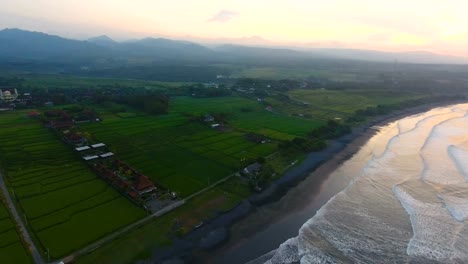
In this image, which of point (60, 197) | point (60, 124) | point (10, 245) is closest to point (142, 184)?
point (60, 197)

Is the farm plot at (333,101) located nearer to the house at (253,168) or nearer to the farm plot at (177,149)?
the farm plot at (177,149)

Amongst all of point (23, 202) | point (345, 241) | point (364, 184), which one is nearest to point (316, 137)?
point (364, 184)

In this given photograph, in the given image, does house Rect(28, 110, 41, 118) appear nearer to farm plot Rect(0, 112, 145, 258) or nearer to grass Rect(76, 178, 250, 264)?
farm plot Rect(0, 112, 145, 258)

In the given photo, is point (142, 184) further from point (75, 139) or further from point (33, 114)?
point (33, 114)

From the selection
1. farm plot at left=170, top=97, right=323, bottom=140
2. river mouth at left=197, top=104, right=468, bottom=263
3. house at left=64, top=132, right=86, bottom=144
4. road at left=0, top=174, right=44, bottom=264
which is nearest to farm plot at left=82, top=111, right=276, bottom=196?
house at left=64, top=132, right=86, bottom=144

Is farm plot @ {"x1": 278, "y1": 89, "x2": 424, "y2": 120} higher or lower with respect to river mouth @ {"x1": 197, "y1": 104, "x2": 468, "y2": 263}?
lower

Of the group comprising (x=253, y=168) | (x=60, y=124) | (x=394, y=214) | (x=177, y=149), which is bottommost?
(x=177, y=149)

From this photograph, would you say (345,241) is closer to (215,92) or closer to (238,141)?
(238,141)
